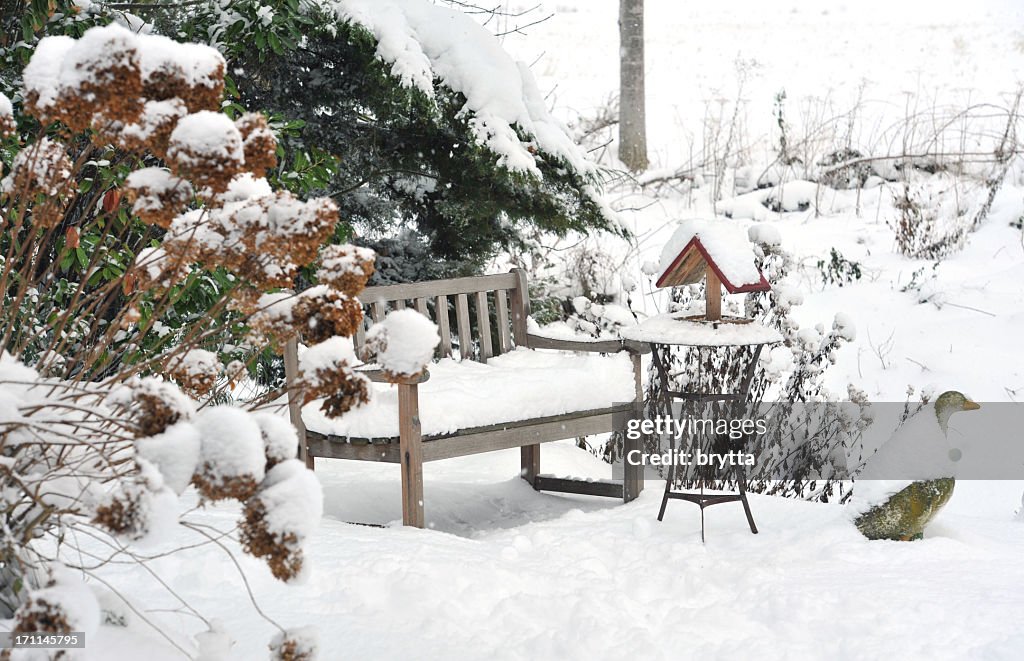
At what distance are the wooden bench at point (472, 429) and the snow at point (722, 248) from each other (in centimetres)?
55

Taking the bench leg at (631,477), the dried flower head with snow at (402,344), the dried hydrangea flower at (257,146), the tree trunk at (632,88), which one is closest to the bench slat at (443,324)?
the bench leg at (631,477)

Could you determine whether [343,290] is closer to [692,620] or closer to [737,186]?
[692,620]

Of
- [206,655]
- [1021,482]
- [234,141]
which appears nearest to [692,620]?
[206,655]

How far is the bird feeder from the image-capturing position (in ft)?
11.9

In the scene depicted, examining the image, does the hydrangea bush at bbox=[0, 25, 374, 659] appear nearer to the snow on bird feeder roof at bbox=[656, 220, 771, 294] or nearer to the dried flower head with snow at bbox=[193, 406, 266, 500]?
the dried flower head with snow at bbox=[193, 406, 266, 500]

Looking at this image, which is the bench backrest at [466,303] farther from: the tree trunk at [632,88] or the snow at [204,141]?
the tree trunk at [632,88]

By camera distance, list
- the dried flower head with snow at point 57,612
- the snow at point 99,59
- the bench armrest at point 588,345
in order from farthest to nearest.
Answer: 1. the bench armrest at point 588,345
2. the snow at point 99,59
3. the dried flower head with snow at point 57,612

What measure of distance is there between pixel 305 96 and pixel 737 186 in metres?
5.73

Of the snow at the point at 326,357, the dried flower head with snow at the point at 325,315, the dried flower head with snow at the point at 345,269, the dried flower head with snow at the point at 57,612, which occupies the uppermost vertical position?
the dried flower head with snow at the point at 345,269

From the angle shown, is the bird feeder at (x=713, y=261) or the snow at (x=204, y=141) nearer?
the snow at (x=204, y=141)

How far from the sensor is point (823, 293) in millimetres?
7344

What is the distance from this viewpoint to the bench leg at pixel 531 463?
4609 mm

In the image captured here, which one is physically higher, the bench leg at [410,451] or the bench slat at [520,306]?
the bench slat at [520,306]
